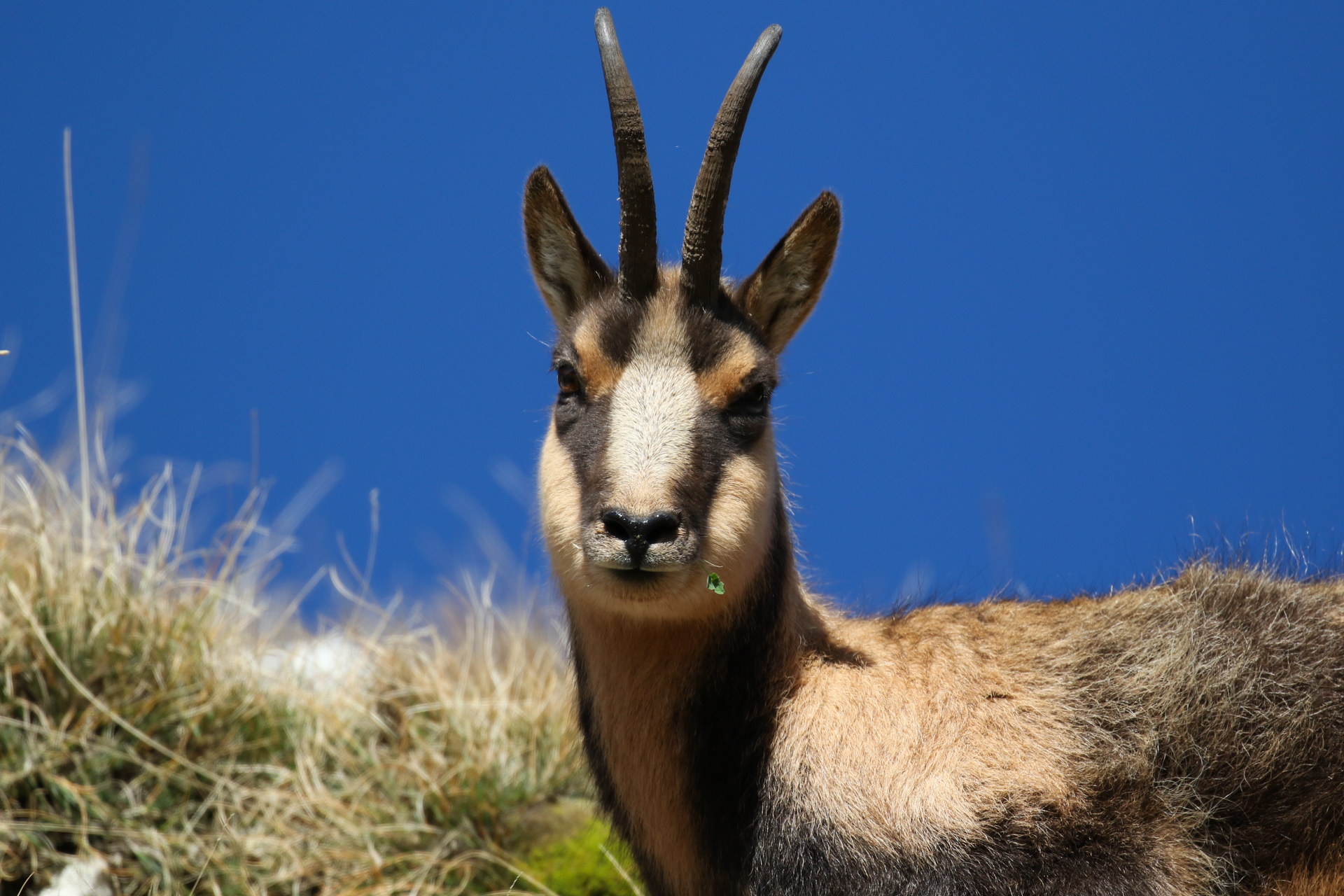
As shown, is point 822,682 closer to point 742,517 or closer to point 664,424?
point 742,517

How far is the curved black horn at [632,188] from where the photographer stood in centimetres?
493

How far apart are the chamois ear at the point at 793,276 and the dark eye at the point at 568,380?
828mm

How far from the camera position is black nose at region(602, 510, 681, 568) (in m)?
4.09

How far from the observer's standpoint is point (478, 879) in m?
6.39

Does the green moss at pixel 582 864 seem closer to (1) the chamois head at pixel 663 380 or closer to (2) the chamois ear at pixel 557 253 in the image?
(1) the chamois head at pixel 663 380

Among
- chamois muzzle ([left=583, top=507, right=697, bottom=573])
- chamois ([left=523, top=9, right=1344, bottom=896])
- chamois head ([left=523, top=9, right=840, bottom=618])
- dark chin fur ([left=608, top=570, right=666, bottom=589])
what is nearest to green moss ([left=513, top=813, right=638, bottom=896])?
chamois ([left=523, top=9, right=1344, bottom=896])

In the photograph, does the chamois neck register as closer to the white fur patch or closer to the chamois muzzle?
the chamois muzzle

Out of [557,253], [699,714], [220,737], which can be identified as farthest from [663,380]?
[220,737]

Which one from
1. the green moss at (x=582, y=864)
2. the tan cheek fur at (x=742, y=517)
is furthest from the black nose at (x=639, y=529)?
the green moss at (x=582, y=864)

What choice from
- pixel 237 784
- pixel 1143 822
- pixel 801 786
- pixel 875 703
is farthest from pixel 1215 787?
pixel 237 784

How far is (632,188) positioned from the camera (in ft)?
16.2

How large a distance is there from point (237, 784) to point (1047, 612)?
14.8ft

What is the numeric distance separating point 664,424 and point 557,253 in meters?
1.34

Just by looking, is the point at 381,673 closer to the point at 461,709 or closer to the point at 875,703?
the point at 461,709
